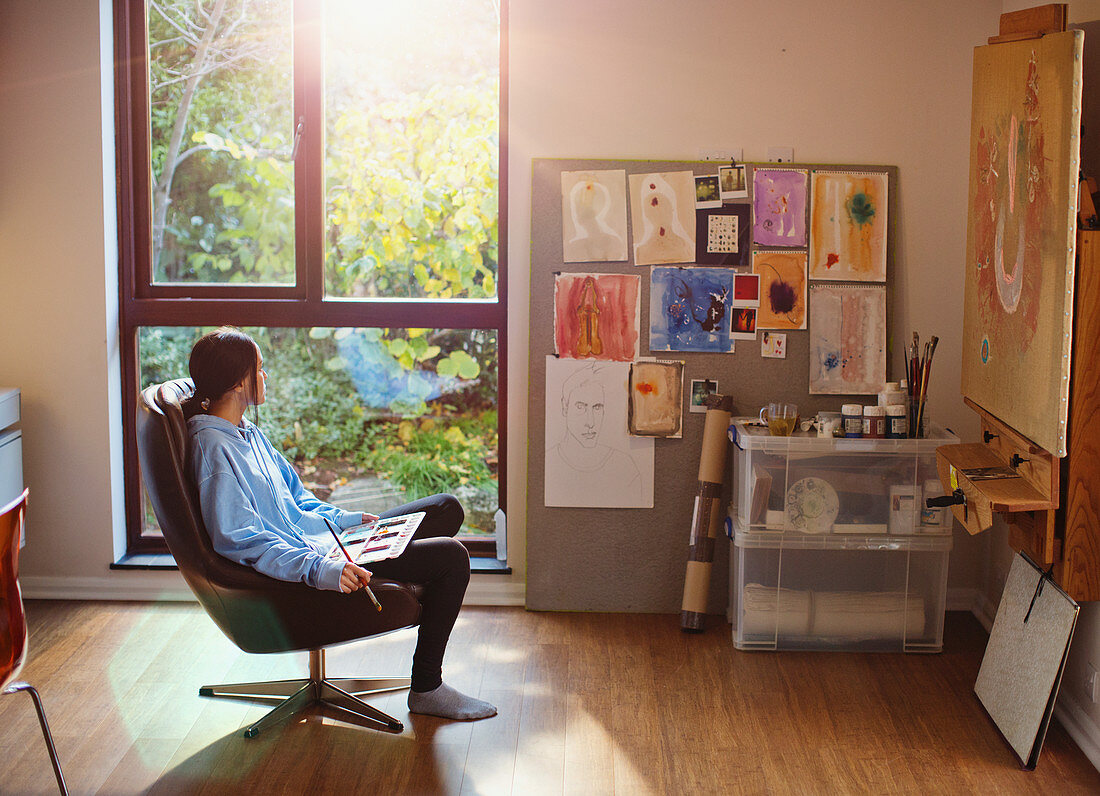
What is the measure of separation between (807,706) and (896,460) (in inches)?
34.8

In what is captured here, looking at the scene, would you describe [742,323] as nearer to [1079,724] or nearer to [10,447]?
[1079,724]

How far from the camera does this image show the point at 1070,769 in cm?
276

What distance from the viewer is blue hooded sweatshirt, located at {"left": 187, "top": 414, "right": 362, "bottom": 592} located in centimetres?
265

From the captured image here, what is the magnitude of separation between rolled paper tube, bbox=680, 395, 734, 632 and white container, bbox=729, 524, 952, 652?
0.60 ft

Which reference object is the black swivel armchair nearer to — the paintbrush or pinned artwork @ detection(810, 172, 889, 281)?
the paintbrush

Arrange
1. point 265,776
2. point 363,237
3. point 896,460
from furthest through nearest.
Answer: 1. point 363,237
2. point 896,460
3. point 265,776

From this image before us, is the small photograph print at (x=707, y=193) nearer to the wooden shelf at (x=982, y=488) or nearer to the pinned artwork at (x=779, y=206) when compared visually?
the pinned artwork at (x=779, y=206)

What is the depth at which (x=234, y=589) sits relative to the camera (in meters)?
2.67

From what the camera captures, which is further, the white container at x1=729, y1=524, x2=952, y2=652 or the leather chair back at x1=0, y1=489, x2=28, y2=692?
the white container at x1=729, y1=524, x2=952, y2=652

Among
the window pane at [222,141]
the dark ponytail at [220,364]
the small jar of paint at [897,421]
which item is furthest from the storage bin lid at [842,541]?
the window pane at [222,141]

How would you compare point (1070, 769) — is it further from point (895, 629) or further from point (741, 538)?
point (741, 538)

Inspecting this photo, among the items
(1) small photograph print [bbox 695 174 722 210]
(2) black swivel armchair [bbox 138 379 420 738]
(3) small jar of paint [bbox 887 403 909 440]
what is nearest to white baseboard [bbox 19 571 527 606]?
(2) black swivel armchair [bbox 138 379 420 738]

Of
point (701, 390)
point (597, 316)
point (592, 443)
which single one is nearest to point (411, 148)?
point (597, 316)

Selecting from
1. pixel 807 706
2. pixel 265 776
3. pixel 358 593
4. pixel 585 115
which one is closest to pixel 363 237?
pixel 585 115
